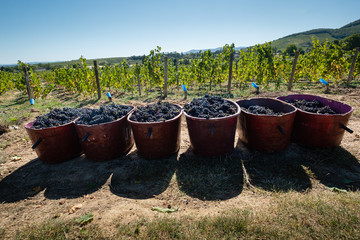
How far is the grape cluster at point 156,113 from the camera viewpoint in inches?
146

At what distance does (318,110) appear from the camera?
3.78 metres

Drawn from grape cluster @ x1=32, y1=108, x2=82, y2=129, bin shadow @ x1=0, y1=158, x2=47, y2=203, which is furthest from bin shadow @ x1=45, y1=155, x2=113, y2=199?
grape cluster @ x1=32, y1=108, x2=82, y2=129

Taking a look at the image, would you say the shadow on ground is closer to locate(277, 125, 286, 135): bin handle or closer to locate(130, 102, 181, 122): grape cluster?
locate(277, 125, 286, 135): bin handle

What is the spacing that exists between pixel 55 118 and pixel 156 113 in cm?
219

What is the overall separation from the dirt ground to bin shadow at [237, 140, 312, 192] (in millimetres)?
14

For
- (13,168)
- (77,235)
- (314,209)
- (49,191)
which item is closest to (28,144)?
(13,168)

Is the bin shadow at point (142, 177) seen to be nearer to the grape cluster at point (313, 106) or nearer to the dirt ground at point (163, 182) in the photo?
the dirt ground at point (163, 182)

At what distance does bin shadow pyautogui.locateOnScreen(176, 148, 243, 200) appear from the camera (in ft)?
9.50

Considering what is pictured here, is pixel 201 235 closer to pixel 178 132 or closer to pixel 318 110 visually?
pixel 178 132

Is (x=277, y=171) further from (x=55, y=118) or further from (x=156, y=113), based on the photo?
(x=55, y=118)

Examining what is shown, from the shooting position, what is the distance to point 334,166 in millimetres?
3395

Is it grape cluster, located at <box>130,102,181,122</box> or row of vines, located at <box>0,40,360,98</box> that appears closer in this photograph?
grape cluster, located at <box>130,102,181,122</box>

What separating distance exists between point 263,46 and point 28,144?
1117cm

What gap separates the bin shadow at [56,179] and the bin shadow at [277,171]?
270cm
